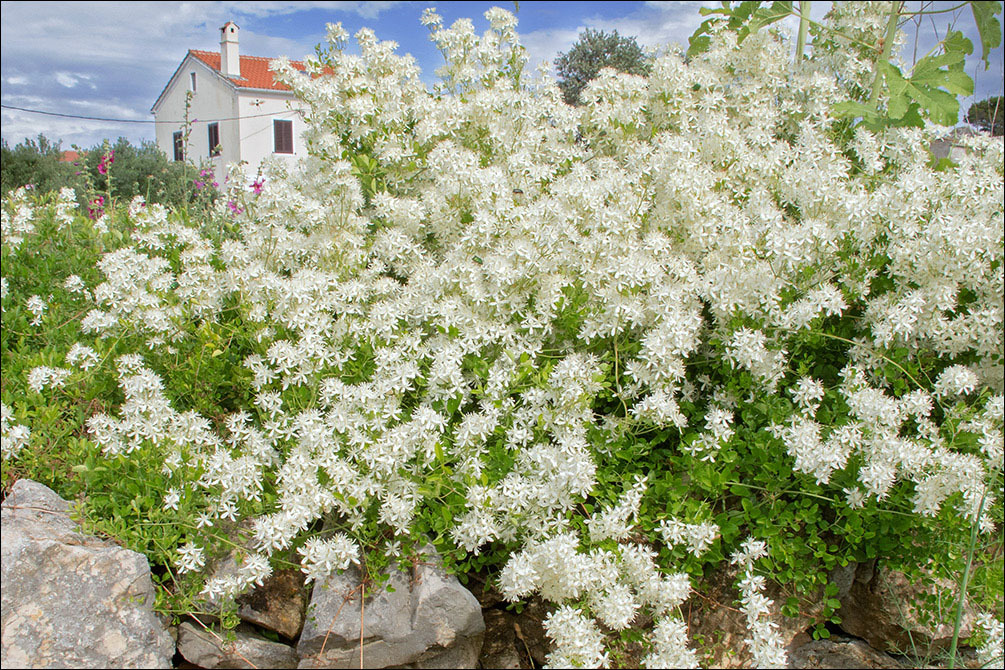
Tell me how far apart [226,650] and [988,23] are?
5145 millimetres

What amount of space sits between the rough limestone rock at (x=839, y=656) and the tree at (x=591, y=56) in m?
17.2

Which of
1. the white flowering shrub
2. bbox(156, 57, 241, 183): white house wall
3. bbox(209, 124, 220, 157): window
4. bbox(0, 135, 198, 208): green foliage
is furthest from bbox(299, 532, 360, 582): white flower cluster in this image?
bbox(209, 124, 220, 157): window

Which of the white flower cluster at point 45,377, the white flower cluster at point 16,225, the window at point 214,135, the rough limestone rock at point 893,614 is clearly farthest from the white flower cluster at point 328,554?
the window at point 214,135

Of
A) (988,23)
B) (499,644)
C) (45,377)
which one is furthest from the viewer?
(988,23)

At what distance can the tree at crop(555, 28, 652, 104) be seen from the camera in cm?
1850

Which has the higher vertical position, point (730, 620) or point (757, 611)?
point (757, 611)

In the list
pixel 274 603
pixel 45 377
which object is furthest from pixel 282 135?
pixel 274 603

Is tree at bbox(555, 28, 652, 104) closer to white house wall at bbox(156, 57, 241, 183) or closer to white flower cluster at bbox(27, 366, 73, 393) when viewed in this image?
white house wall at bbox(156, 57, 241, 183)

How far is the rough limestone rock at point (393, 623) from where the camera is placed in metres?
2.79

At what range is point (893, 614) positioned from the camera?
295 cm

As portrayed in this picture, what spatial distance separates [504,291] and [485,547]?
125cm

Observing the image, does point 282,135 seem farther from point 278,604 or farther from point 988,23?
point 278,604

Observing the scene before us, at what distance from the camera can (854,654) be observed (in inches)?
119

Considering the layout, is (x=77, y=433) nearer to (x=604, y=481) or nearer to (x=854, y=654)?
(x=604, y=481)
